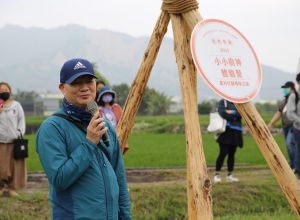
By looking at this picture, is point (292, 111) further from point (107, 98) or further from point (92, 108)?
point (92, 108)

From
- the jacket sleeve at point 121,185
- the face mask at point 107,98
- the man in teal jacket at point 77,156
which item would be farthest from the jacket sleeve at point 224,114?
the man in teal jacket at point 77,156

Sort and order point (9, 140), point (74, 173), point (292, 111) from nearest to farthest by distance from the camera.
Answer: point (74, 173)
point (9, 140)
point (292, 111)

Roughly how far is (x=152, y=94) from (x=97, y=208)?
53700mm

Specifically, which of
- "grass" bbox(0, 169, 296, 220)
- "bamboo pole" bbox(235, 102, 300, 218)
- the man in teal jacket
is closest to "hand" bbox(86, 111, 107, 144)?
the man in teal jacket

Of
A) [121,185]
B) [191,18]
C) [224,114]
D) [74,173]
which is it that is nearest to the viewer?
[74,173]

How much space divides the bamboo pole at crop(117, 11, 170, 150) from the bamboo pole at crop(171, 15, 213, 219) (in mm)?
254

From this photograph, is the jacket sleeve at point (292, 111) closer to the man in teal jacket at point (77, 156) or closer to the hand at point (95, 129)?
the man in teal jacket at point (77, 156)

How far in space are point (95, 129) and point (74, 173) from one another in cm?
26

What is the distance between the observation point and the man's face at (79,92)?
3211 millimetres

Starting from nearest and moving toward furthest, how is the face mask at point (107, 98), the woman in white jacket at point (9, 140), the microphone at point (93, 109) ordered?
the microphone at point (93, 109)
the face mask at point (107, 98)
the woman in white jacket at point (9, 140)

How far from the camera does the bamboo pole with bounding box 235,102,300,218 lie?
4531mm

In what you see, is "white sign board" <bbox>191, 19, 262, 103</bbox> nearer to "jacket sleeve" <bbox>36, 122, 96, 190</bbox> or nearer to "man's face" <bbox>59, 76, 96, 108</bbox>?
"man's face" <bbox>59, 76, 96, 108</bbox>

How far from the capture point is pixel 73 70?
3.21 metres

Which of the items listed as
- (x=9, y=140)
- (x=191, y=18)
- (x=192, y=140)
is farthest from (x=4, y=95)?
(x=192, y=140)
